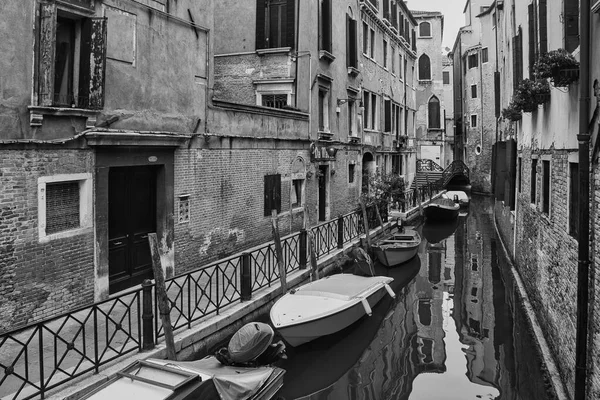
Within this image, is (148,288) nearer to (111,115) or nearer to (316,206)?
(111,115)

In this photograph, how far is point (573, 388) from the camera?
580cm

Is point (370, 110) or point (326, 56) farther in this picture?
point (370, 110)

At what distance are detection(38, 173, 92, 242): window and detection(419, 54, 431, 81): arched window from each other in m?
37.2

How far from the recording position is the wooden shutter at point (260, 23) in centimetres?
1555

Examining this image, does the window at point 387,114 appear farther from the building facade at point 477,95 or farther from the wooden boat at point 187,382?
the wooden boat at point 187,382

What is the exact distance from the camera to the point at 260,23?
51.4 ft

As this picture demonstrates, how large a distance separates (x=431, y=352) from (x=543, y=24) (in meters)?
5.59

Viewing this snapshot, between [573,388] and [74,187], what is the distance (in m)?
7.31

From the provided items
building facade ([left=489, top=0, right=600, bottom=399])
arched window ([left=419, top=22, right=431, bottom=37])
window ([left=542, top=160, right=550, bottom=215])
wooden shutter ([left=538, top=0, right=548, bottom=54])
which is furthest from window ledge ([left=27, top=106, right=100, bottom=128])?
arched window ([left=419, top=22, right=431, bottom=37])

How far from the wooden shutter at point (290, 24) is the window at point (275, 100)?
60.2 inches

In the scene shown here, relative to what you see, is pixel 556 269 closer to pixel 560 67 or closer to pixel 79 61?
pixel 560 67

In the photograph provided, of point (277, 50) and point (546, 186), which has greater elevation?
point (277, 50)

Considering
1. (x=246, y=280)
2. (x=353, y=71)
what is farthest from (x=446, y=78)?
(x=246, y=280)

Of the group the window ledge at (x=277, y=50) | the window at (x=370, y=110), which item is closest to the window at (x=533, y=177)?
the window ledge at (x=277, y=50)
